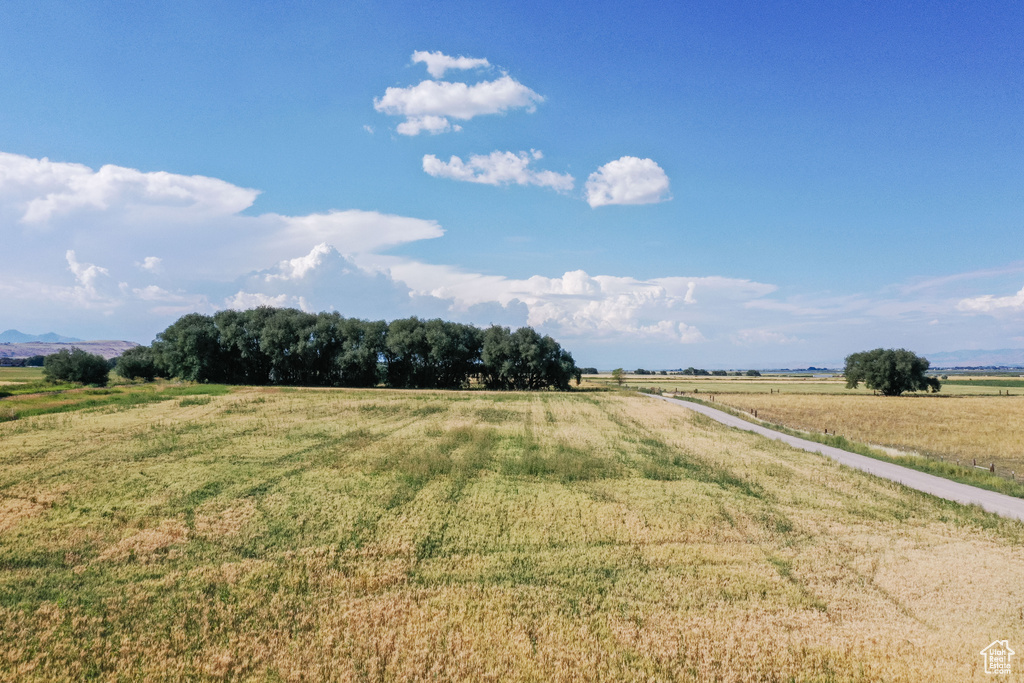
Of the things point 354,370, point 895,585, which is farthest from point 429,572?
point 354,370

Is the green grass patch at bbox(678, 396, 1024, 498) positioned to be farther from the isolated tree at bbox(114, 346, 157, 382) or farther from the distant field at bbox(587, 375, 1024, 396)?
the isolated tree at bbox(114, 346, 157, 382)

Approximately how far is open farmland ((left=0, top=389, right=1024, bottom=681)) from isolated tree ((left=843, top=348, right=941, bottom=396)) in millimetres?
98642

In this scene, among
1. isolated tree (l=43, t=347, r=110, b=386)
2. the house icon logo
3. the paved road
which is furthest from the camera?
isolated tree (l=43, t=347, r=110, b=386)

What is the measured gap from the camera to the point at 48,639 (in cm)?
981

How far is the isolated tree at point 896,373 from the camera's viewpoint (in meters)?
102

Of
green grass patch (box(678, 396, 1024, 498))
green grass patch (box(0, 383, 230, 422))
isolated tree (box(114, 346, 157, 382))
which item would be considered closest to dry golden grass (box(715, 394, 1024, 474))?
green grass patch (box(678, 396, 1024, 498))

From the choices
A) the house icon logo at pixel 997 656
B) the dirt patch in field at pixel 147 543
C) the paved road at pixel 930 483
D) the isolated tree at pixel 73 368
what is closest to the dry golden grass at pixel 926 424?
the paved road at pixel 930 483

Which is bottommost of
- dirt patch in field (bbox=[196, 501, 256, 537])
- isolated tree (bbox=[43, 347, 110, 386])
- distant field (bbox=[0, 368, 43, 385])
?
dirt patch in field (bbox=[196, 501, 256, 537])

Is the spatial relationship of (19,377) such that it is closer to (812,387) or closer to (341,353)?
(341,353)

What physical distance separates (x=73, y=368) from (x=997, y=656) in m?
102

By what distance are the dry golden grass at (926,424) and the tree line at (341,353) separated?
39.8 meters

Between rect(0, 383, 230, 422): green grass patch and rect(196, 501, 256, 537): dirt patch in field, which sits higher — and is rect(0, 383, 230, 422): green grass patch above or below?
above

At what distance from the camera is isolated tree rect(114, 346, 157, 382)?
3610 inches

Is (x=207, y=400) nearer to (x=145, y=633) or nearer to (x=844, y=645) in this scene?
(x=145, y=633)
